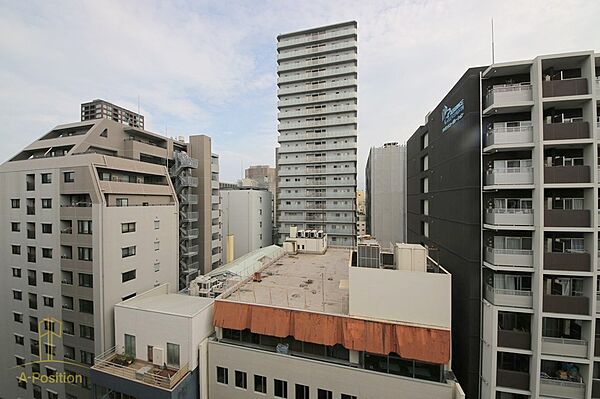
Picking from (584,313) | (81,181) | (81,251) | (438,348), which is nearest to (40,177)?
(81,181)

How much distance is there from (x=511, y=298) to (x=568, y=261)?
12.3ft

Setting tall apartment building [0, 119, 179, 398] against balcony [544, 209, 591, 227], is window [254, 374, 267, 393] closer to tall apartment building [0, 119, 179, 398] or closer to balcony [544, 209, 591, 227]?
tall apartment building [0, 119, 179, 398]

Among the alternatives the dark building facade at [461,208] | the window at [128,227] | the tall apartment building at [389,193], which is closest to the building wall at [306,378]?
the dark building facade at [461,208]

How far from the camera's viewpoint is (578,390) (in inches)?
590

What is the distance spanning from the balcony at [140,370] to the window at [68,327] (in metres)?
6.02

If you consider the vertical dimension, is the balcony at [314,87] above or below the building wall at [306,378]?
above

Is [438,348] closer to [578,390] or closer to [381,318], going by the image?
[381,318]

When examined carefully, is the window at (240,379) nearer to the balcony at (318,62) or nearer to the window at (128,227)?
the window at (128,227)

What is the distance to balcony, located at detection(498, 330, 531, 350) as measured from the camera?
15.6 metres

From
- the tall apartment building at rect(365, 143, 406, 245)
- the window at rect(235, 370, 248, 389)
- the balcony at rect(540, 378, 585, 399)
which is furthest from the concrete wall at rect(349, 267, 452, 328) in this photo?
the tall apartment building at rect(365, 143, 406, 245)

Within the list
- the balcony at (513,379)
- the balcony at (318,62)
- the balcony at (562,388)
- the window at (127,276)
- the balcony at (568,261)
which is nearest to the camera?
the balcony at (568,261)

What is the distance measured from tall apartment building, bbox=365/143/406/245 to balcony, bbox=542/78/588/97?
3489cm

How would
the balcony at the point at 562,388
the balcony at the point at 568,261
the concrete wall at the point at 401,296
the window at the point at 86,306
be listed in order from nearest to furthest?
1. the balcony at the point at 568,261
2. the balcony at the point at 562,388
3. the concrete wall at the point at 401,296
4. the window at the point at 86,306

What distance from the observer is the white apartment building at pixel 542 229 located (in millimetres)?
14844
